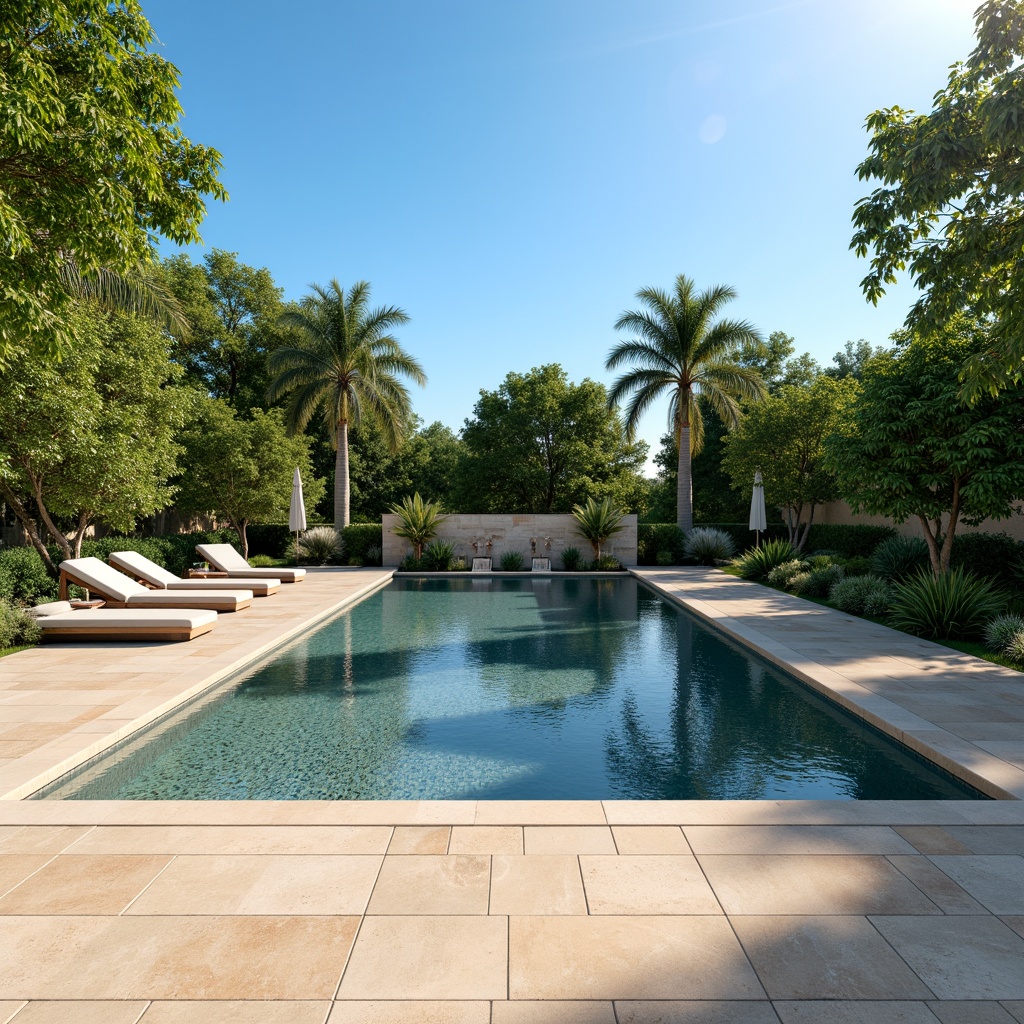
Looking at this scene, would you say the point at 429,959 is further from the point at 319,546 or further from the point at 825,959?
the point at 319,546

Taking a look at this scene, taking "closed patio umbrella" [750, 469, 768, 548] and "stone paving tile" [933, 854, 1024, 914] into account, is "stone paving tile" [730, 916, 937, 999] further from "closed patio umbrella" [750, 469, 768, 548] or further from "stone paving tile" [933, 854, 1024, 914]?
"closed patio umbrella" [750, 469, 768, 548]

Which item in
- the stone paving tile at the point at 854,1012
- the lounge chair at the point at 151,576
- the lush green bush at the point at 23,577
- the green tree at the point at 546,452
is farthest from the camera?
the green tree at the point at 546,452

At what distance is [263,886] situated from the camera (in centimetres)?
311

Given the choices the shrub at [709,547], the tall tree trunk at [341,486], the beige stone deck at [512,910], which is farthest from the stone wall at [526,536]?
the beige stone deck at [512,910]

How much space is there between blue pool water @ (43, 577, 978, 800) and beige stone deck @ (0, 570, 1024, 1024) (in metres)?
0.65

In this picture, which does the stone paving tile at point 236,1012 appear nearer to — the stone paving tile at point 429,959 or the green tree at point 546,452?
the stone paving tile at point 429,959

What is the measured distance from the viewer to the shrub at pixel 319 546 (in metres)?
22.2

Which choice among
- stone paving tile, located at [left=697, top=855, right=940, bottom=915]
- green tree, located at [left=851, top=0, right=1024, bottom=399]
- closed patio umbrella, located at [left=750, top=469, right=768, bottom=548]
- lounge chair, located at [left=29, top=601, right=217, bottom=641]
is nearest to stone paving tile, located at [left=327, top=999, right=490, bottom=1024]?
stone paving tile, located at [left=697, top=855, right=940, bottom=915]

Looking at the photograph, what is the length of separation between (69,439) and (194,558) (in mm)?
6868

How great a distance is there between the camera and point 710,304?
22859 mm

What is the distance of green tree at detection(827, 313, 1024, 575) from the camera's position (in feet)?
A: 34.3

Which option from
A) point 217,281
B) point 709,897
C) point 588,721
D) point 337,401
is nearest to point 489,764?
point 588,721

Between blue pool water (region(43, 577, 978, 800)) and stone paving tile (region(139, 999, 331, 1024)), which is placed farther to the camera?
blue pool water (region(43, 577, 978, 800))

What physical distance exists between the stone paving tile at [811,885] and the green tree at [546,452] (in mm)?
24419
